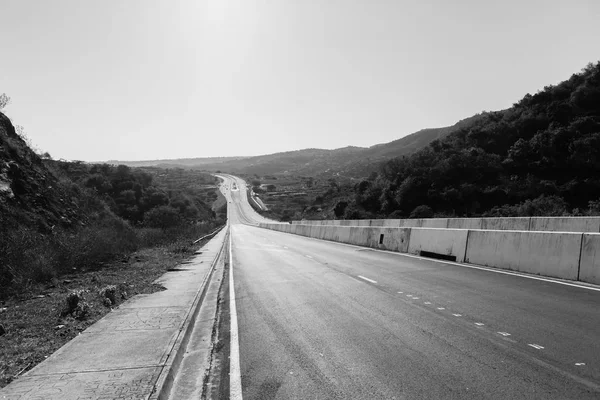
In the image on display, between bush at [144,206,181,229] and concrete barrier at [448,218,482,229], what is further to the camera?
bush at [144,206,181,229]

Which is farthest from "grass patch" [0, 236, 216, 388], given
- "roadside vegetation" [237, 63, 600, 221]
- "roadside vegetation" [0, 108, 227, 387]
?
"roadside vegetation" [237, 63, 600, 221]

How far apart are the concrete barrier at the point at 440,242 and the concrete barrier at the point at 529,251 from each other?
47 centimetres

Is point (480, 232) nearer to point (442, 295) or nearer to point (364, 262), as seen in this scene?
point (364, 262)

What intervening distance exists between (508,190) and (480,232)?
29.2 m

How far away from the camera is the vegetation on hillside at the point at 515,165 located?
36.9 meters

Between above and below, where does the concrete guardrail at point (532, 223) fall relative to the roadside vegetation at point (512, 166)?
below

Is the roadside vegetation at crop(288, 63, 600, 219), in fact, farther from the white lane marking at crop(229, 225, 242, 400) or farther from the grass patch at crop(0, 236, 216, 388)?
the white lane marking at crop(229, 225, 242, 400)

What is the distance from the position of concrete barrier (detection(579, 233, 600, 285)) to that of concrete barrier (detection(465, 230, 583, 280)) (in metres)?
0.14

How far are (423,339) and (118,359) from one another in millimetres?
4201

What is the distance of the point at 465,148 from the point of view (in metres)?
52.0

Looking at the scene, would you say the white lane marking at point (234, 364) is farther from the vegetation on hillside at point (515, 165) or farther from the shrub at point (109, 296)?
the vegetation on hillside at point (515, 165)

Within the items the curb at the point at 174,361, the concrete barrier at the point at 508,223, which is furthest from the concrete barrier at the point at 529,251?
the curb at the point at 174,361

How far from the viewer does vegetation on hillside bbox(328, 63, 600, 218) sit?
36.9m

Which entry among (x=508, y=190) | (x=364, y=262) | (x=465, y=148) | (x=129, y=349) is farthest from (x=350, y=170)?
Result: (x=129, y=349)
